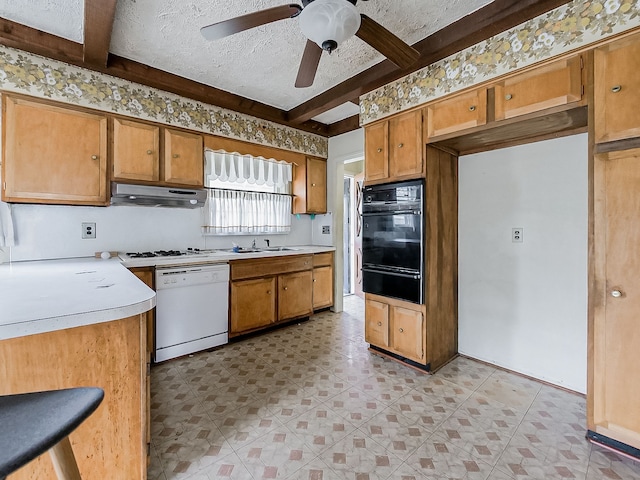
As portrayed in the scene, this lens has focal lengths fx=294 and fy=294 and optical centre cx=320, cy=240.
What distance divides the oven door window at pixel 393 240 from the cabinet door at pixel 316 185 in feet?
4.49

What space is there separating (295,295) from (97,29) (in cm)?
293

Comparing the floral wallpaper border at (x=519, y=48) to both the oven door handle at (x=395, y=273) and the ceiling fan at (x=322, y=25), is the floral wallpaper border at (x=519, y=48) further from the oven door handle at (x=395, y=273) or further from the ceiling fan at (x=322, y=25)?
the oven door handle at (x=395, y=273)

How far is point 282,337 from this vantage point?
10.8 ft

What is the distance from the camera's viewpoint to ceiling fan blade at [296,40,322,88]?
1.77 m

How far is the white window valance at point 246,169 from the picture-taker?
3.39 meters

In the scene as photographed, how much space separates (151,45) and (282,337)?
2940 mm

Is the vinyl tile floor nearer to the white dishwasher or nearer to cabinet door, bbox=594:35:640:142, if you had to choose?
the white dishwasher

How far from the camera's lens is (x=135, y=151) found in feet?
8.89

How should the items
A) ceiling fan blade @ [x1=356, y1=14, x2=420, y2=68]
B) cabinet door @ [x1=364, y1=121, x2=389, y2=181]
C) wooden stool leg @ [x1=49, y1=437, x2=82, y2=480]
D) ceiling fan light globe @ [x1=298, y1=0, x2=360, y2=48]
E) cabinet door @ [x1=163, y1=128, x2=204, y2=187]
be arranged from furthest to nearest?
1. cabinet door @ [x1=163, y1=128, x2=204, y2=187]
2. cabinet door @ [x1=364, y1=121, x2=389, y2=181]
3. ceiling fan blade @ [x1=356, y1=14, x2=420, y2=68]
4. ceiling fan light globe @ [x1=298, y1=0, x2=360, y2=48]
5. wooden stool leg @ [x1=49, y1=437, x2=82, y2=480]

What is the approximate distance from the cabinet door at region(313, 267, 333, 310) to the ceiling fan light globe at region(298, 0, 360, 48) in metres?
2.80

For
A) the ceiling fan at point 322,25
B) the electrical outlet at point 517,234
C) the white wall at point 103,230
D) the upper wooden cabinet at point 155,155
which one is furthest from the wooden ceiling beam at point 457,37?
the white wall at point 103,230

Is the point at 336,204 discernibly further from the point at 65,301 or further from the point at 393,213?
the point at 65,301

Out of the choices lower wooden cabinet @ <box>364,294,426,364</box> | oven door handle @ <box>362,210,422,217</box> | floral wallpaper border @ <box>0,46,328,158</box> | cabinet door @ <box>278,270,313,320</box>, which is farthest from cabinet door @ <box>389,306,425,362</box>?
floral wallpaper border @ <box>0,46,328,158</box>

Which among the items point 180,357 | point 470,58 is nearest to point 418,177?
point 470,58
